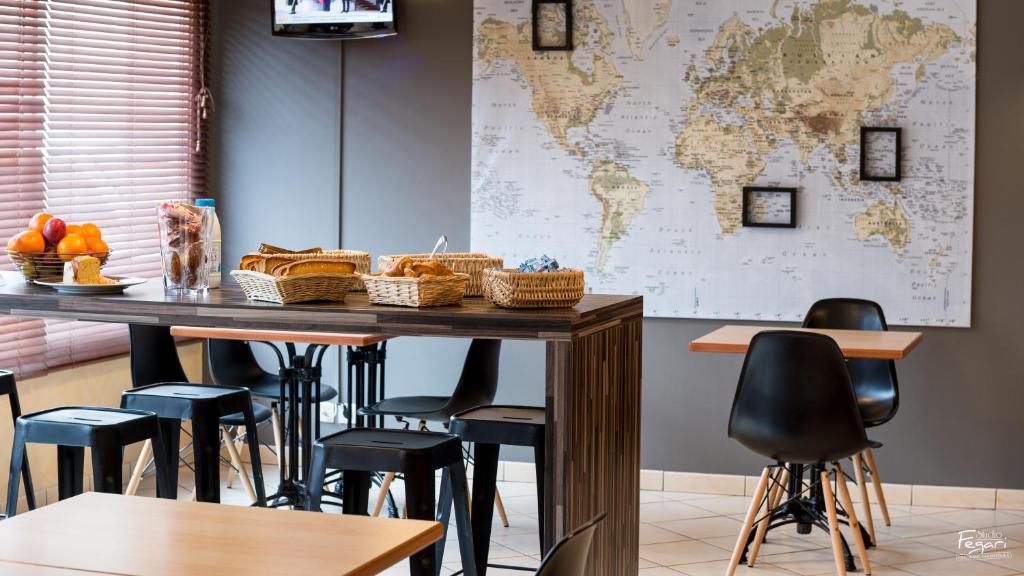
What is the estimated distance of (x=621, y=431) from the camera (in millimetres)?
3303

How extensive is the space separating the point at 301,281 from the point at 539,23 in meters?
2.75

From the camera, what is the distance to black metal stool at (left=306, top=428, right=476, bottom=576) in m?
2.93

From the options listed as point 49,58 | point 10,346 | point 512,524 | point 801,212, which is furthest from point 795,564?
point 49,58

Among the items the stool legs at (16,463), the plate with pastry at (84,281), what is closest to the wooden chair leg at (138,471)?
the stool legs at (16,463)

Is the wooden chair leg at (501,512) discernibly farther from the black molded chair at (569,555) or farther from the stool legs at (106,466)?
the black molded chair at (569,555)

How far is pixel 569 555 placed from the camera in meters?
1.59

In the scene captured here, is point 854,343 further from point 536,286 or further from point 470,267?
point 536,286

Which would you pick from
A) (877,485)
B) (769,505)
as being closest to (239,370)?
(769,505)

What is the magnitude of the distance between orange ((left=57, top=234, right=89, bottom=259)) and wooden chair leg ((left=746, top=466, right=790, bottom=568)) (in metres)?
2.43

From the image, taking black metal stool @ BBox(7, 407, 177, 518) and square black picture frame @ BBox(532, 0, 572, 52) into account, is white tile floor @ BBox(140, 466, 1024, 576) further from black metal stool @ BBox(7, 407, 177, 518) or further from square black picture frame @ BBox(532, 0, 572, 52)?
square black picture frame @ BBox(532, 0, 572, 52)

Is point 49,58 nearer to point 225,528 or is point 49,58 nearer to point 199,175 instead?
point 199,175

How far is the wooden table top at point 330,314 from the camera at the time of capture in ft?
9.39

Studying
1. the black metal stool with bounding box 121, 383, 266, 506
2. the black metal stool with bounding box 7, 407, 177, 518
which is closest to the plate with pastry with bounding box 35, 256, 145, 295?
the black metal stool with bounding box 7, 407, 177, 518

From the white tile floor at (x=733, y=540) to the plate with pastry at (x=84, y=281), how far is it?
1.54 m
